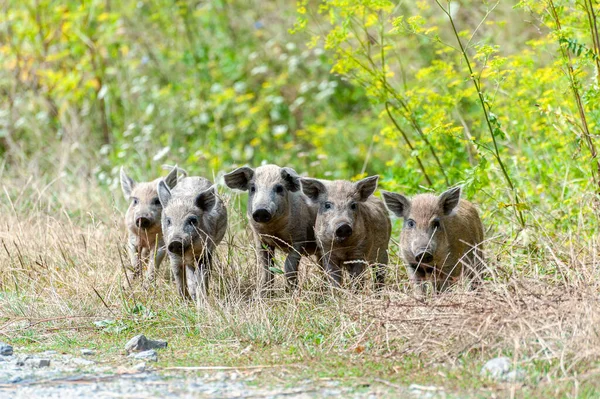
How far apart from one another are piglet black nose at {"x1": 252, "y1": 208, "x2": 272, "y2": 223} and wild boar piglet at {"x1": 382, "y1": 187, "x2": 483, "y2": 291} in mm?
949

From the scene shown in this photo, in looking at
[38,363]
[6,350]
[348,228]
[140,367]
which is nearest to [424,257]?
[348,228]

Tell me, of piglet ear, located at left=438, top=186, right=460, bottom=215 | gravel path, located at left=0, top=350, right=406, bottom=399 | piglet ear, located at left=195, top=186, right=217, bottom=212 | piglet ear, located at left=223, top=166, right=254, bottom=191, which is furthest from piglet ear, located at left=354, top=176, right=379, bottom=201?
gravel path, located at left=0, top=350, right=406, bottom=399

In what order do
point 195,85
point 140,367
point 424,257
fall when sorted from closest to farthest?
point 140,367 → point 424,257 → point 195,85

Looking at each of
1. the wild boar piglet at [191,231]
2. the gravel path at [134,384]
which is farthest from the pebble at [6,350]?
the wild boar piglet at [191,231]

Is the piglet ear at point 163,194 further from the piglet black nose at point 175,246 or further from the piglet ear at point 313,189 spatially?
the piglet ear at point 313,189

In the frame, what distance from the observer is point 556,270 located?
23.2ft

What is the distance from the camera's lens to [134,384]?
555 centimetres

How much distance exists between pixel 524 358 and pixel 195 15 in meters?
11.9

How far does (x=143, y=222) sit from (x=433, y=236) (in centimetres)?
287

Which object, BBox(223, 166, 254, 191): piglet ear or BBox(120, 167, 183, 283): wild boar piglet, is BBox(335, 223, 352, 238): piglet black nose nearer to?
BBox(223, 166, 254, 191): piglet ear

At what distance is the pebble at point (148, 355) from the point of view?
20.5 ft

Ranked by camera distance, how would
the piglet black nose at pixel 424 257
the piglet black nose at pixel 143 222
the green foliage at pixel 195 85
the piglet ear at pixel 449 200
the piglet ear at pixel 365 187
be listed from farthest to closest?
1. the green foliage at pixel 195 85
2. the piglet black nose at pixel 143 222
3. the piglet ear at pixel 365 187
4. the piglet ear at pixel 449 200
5. the piglet black nose at pixel 424 257

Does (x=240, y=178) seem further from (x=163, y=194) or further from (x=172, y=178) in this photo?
(x=172, y=178)

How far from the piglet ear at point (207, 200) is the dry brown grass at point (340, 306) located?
0.41 metres
